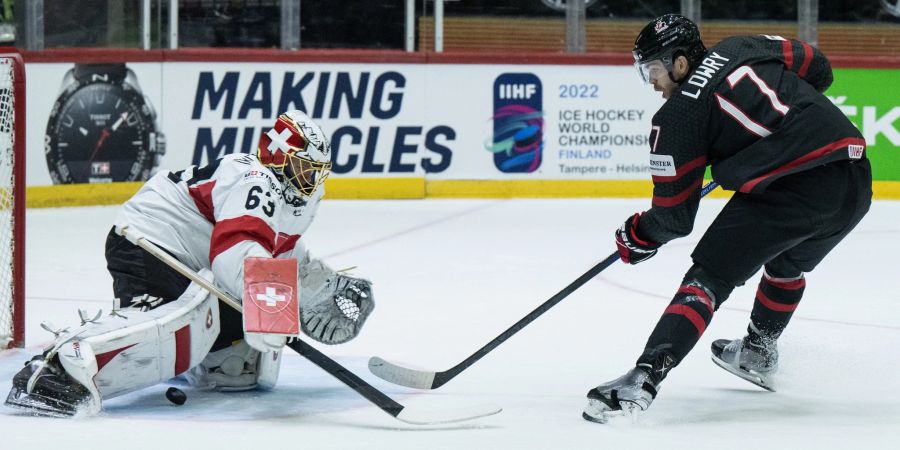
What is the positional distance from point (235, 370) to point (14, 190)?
110cm

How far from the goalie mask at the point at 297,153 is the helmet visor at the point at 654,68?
2.60ft

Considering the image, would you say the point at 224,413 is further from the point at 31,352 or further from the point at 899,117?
the point at 899,117

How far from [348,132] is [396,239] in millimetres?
1673

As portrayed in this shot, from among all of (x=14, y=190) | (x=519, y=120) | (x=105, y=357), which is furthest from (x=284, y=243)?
(x=519, y=120)

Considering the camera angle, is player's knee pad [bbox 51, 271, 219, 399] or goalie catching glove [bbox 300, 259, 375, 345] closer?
player's knee pad [bbox 51, 271, 219, 399]

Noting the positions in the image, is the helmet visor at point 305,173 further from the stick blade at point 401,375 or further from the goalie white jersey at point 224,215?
the stick blade at point 401,375

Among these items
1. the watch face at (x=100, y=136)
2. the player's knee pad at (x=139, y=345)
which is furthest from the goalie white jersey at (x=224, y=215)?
the watch face at (x=100, y=136)

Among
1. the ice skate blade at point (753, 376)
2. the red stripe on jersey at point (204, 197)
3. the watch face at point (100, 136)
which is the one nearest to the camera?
the red stripe on jersey at point (204, 197)

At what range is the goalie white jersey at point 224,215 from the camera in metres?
3.04

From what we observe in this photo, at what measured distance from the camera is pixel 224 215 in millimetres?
3082

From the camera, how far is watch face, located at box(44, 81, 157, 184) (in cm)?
→ 744

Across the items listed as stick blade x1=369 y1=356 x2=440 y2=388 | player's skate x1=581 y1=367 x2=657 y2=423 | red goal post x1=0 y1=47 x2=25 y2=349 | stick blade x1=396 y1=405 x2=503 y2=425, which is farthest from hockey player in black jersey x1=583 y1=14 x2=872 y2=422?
red goal post x1=0 y1=47 x2=25 y2=349

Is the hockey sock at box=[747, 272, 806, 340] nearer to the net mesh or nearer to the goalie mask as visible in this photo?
the goalie mask

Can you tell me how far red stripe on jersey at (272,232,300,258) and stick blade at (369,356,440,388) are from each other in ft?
1.19
